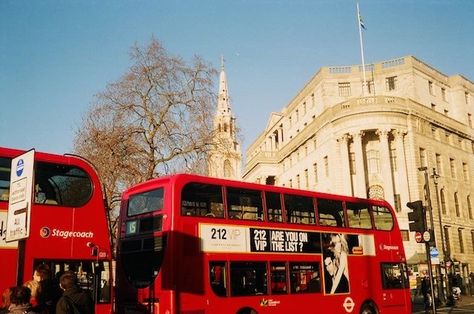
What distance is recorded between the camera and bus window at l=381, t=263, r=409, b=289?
17094mm

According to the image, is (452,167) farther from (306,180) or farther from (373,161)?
(306,180)

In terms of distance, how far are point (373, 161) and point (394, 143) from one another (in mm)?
2501

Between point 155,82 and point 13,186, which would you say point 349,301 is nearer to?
point 13,186

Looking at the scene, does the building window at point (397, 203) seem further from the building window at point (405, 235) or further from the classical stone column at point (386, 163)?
the building window at point (405, 235)

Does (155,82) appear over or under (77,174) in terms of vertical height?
over

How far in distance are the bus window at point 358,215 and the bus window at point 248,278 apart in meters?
4.21

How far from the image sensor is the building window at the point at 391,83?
2031 inches

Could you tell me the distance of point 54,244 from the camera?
411 inches

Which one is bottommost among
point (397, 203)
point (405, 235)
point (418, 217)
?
point (418, 217)

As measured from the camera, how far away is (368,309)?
647 inches

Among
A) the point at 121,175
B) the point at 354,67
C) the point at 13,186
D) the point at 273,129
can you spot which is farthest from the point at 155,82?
the point at 273,129

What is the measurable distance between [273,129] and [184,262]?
59.1m

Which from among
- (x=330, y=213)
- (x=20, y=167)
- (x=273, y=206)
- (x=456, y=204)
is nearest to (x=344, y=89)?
(x=456, y=204)

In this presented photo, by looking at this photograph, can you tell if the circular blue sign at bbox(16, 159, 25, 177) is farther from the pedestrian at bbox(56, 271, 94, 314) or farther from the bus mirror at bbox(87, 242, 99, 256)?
the bus mirror at bbox(87, 242, 99, 256)
